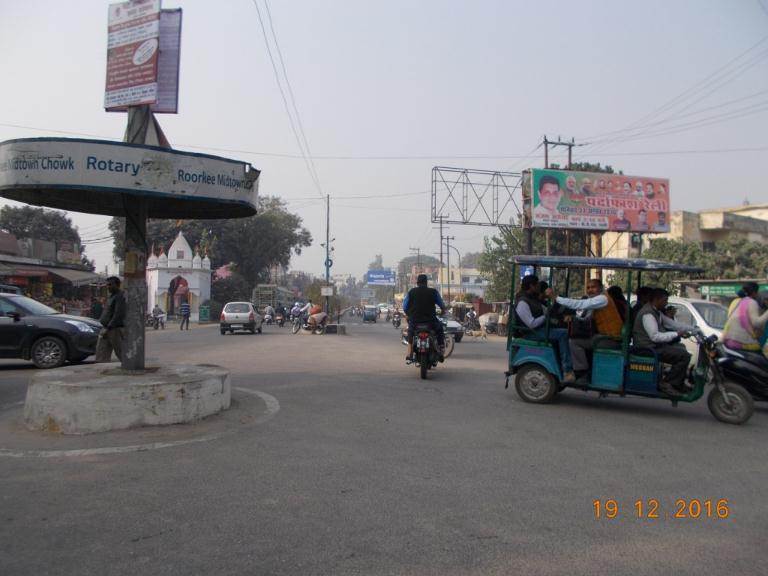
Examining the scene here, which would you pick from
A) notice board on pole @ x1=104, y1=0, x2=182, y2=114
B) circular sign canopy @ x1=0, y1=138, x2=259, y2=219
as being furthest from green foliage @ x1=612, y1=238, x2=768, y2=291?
notice board on pole @ x1=104, y1=0, x2=182, y2=114

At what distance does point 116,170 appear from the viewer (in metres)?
6.52

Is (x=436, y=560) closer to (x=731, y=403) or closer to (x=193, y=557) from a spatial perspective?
(x=193, y=557)

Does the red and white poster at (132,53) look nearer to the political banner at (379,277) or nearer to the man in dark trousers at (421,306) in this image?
the man in dark trousers at (421,306)

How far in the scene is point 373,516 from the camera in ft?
12.7

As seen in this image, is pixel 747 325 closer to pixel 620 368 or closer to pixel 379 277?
pixel 620 368

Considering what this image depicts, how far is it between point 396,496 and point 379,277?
259ft

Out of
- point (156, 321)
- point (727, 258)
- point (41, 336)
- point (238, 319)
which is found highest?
point (727, 258)

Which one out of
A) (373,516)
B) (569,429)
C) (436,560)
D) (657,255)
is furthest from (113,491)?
(657,255)

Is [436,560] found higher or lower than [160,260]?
lower

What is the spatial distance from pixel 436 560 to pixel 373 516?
0.71 meters

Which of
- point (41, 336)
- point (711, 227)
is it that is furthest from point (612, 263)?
point (711, 227)

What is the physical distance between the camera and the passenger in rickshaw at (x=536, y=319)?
309 inches
